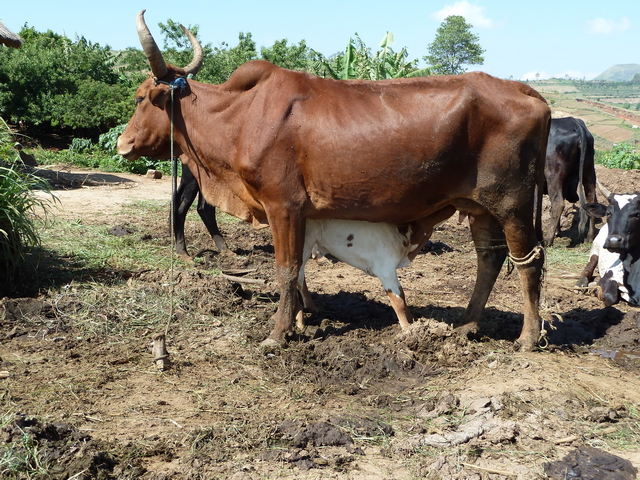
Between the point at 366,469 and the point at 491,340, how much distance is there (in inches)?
93.1

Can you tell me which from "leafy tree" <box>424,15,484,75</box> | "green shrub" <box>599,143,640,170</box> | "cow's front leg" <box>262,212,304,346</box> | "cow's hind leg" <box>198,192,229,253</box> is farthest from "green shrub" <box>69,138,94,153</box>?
"leafy tree" <box>424,15,484,75</box>

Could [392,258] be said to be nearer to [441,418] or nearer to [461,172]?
[461,172]

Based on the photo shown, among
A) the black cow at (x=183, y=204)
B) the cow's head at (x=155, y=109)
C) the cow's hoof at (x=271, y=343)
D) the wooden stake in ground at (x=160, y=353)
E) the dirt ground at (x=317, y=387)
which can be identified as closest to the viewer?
the dirt ground at (x=317, y=387)

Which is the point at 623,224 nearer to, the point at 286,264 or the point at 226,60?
the point at 286,264

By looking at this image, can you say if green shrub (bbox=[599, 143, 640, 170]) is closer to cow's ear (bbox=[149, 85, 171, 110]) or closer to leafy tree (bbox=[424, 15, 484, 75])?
cow's ear (bbox=[149, 85, 171, 110])

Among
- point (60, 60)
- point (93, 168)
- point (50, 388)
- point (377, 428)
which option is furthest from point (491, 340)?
point (60, 60)

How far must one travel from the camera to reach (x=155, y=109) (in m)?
5.71

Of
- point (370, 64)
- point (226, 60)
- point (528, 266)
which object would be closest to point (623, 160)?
point (370, 64)

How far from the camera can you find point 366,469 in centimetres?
349

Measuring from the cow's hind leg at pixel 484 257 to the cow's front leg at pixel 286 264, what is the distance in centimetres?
147

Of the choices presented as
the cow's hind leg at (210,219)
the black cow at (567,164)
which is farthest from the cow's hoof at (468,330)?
the black cow at (567,164)

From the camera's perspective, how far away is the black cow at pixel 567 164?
407 inches

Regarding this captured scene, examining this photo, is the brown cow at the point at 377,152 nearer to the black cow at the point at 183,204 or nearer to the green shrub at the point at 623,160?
the black cow at the point at 183,204

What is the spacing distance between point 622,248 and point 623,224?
276 mm
